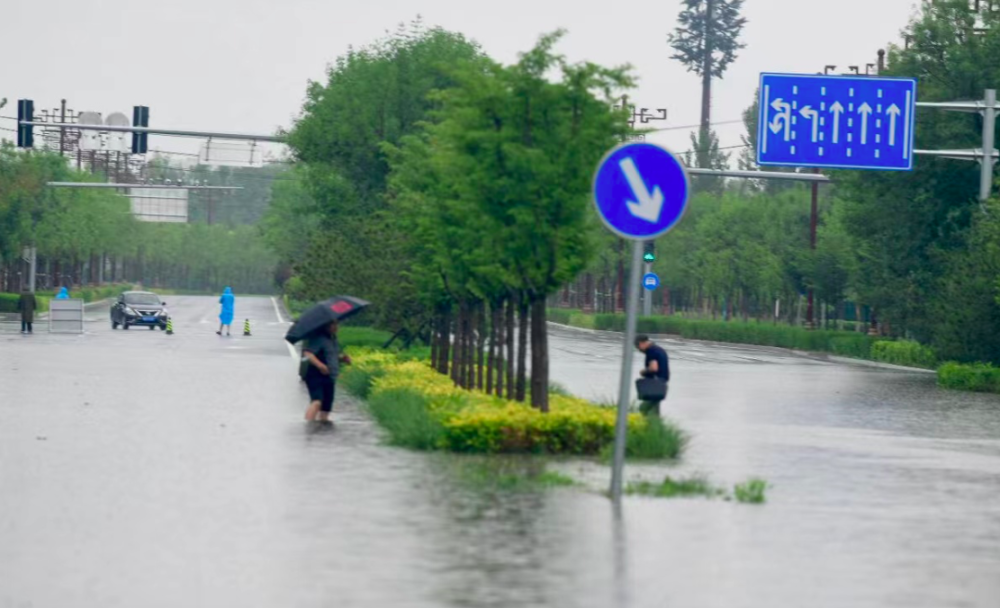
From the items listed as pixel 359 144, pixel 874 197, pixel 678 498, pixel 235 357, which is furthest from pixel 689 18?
pixel 678 498

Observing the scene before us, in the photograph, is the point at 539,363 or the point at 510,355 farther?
the point at 510,355

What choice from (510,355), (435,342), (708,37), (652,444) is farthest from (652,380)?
(708,37)

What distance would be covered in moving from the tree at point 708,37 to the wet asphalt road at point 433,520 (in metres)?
86.6

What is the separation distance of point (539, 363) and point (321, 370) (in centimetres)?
316

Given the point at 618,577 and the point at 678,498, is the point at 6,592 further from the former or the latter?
the point at 678,498

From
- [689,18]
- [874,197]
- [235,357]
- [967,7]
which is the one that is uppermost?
[689,18]

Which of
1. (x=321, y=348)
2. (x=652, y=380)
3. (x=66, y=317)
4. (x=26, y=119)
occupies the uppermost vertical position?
(x=26, y=119)

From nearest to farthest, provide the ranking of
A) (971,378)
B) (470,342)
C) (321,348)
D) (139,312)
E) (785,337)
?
(321,348)
(470,342)
(971,378)
(139,312)
(785,337)

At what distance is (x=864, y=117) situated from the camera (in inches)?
1642

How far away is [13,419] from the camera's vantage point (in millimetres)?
22141

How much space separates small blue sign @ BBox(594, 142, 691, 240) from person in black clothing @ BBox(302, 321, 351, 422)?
8.72 metres

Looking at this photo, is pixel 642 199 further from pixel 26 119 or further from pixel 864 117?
pixel 26 119

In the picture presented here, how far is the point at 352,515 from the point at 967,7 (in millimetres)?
Result: 44678

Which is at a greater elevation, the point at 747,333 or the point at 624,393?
the point at 624,393
